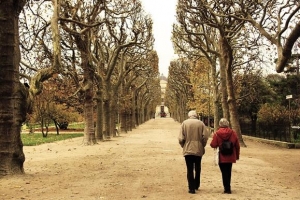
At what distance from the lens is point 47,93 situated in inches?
1516

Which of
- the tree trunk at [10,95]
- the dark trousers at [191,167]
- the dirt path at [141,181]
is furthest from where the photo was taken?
the tree trunk at [10,95]

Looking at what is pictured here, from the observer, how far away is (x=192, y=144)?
29.1 feet

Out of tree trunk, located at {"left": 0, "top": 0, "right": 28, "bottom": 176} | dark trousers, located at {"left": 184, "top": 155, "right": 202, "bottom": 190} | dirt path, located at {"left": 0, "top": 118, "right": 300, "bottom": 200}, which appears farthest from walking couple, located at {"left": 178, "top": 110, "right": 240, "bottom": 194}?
tree trunk, located at {"left": 0, "top": 0, "right": 28, "bottom": 176}

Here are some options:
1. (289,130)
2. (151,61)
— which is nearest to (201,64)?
(151,61)

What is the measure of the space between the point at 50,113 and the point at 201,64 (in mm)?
16384

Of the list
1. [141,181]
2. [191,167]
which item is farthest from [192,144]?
[141,181]

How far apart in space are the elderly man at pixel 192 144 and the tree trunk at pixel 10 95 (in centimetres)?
505

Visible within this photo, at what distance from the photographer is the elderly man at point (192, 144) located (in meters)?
8.84

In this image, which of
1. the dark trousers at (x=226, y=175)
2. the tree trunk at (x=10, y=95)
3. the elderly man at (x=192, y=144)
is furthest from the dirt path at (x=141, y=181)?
the tree trunk at (x=10, y=95)

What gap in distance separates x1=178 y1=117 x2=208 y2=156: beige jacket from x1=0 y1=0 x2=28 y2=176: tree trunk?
16.6ft

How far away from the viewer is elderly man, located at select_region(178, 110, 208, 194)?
884 cm

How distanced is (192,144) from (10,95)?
18.0 ft

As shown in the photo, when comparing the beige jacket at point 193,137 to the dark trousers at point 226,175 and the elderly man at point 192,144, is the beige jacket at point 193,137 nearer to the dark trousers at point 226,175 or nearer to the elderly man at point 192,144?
the elderly man at point 192,144

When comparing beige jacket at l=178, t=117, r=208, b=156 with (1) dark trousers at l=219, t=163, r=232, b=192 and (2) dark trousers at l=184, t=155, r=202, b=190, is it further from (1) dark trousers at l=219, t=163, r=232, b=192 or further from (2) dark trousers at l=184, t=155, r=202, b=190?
(1) dark trousers at l=219, t=163, r=232, b=192
